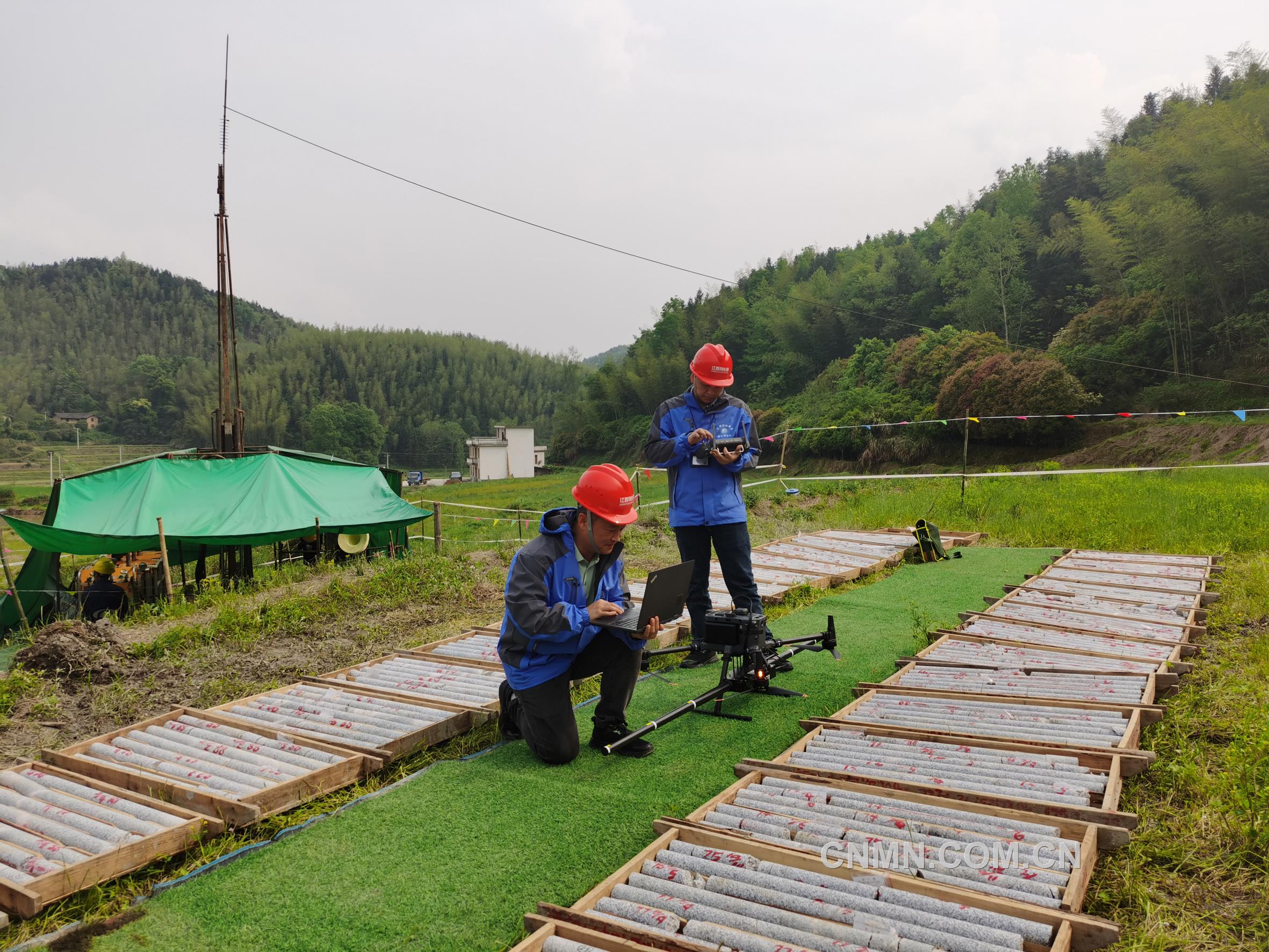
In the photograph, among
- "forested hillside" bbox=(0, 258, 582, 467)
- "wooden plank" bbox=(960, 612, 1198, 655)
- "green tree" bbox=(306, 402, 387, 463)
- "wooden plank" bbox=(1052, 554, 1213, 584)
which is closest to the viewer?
"wooden plank" bbox=(960, 612, 1198, 655)

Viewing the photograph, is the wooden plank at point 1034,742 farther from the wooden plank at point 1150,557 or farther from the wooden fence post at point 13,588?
the wooden fence post at point 13,588

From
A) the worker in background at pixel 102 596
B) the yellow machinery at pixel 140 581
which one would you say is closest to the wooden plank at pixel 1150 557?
the yellow machinery at pixel 140 581

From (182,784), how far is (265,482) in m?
6.99

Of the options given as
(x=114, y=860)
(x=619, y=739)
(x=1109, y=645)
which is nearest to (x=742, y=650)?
(x=619, y=739)

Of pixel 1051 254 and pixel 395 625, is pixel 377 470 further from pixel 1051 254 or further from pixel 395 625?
pixel 1051 254

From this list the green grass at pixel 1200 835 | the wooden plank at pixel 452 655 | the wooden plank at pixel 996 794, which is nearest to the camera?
the green grass at pixel 1200 835

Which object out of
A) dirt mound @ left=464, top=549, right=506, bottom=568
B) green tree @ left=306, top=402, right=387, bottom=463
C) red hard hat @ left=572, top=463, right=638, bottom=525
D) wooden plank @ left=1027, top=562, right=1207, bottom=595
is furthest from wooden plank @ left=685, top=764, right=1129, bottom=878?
green tree @ left=306, top=402, right=387, bottom=463

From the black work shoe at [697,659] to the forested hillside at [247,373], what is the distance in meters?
74.4

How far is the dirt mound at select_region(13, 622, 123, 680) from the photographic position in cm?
517

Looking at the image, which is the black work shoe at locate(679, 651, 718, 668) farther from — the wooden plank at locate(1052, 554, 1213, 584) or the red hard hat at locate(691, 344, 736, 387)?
the wooden plank at locate(1052, 554, 1213, 584)

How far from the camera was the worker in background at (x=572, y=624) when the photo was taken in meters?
3.23

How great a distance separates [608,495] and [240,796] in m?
1.78

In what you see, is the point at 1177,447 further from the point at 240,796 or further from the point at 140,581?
the point at 240,796

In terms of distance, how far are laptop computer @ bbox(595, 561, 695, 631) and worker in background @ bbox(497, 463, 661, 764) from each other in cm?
4
